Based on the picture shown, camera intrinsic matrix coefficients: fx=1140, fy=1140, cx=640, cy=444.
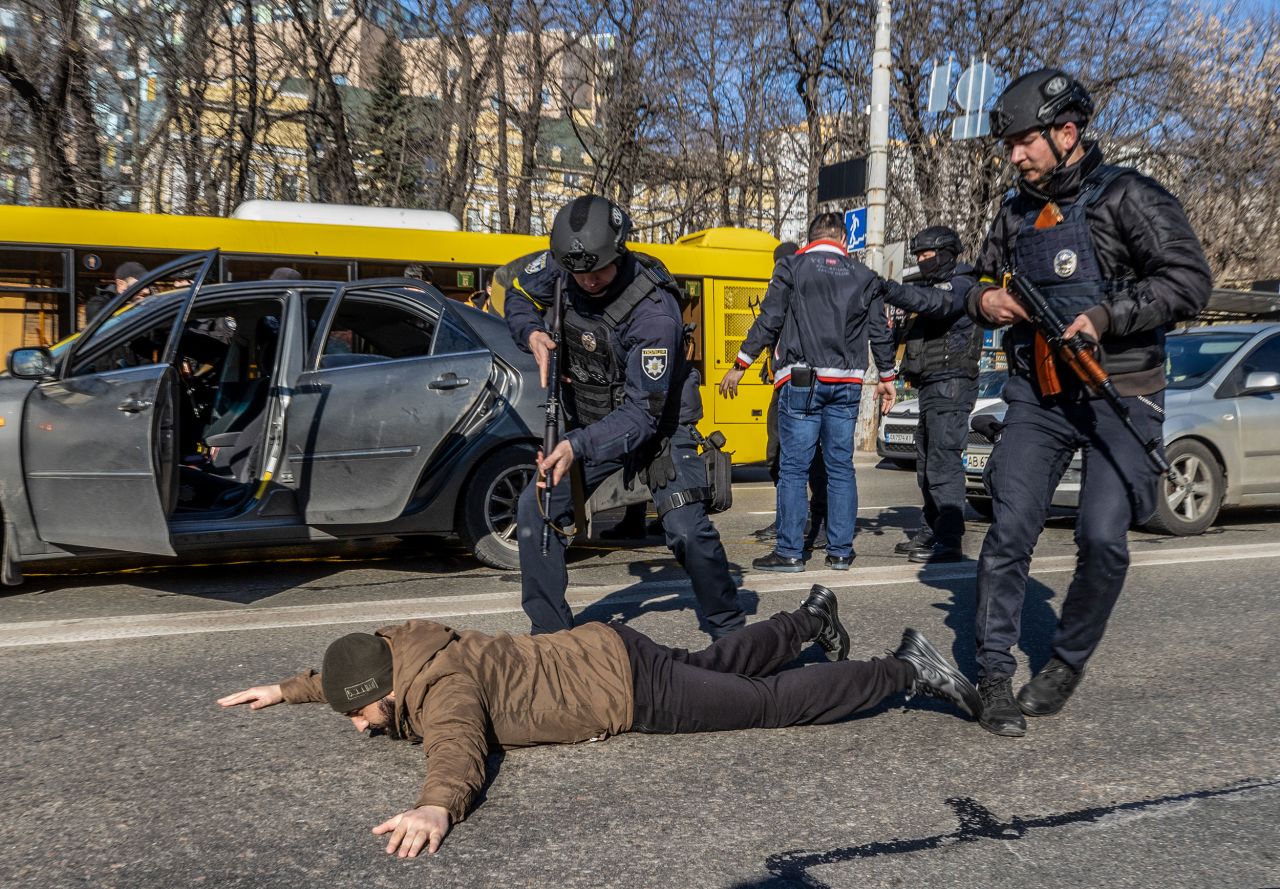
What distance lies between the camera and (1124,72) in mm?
22328

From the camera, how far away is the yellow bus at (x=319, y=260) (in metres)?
10.0

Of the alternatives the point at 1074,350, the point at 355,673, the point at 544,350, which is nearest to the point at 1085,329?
the point at 1074,350

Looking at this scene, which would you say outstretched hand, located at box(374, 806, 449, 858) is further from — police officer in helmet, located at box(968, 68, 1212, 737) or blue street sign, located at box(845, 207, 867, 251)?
blue street sign, located at box(845, 207, 867, 251)

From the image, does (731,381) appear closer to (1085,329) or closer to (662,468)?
(662,468)

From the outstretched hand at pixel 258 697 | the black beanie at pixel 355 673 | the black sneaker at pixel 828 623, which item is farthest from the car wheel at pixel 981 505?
the black beanie at pixel 355 673

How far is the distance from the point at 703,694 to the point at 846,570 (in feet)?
10.6

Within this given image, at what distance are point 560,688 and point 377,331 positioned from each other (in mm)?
3786

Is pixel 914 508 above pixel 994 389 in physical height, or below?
below

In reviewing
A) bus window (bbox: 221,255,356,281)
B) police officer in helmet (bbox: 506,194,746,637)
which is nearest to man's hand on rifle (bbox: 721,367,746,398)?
police officer in helmet (bbox: 506,194,746,637)

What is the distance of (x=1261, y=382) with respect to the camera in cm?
780

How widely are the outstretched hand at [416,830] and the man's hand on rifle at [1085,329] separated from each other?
7.74 feet

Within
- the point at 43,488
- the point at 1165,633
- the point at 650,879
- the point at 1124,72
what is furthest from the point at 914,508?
the point at 1124,72

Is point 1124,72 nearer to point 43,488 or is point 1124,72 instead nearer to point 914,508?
point 914,508

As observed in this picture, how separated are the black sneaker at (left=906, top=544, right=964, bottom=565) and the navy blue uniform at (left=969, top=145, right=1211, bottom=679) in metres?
2.95
